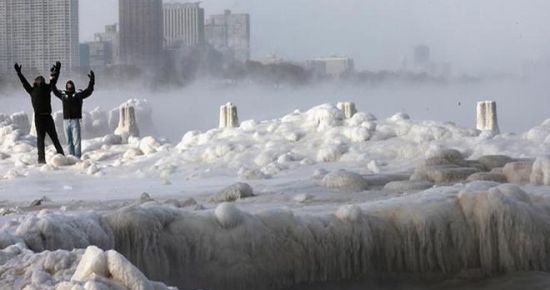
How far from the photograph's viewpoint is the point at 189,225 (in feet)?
21.9

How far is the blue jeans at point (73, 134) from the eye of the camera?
14.3 metres

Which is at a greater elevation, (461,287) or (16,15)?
(16,15)

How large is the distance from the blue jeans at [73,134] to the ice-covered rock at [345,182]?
5032 mm

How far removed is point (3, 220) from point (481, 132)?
28.2 feet

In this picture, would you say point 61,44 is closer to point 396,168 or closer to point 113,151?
point 113,151

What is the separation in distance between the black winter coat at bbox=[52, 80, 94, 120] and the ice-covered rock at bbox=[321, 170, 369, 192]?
4.90 m

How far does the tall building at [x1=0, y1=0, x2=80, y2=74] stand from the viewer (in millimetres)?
45031

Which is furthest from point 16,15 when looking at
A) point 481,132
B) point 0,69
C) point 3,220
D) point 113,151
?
point 3,220

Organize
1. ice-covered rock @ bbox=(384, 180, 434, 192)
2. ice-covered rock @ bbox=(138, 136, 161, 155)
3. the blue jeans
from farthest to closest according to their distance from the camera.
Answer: ice-covered rock @ bbox=(138, 136, 161, 155), the blue jeans, ice-covered rock @ bbox=(384, 180, 434, 192)

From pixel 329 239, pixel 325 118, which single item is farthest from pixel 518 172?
pixel 325 118

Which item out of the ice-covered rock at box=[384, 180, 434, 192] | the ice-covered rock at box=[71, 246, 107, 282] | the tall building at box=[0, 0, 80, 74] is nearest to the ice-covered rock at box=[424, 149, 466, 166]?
the ice-covered rock at box=[384, 180, 434, 192]

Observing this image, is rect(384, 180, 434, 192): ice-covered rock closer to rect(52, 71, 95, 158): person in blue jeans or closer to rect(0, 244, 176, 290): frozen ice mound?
rect(0, 244, 176, 290): frozen ice mound

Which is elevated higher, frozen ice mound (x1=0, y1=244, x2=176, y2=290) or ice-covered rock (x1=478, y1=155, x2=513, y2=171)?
frozen ice mound (x1=0, y1=244, x2=176, y2=290)

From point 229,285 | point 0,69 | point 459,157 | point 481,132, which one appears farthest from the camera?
point 0,69
